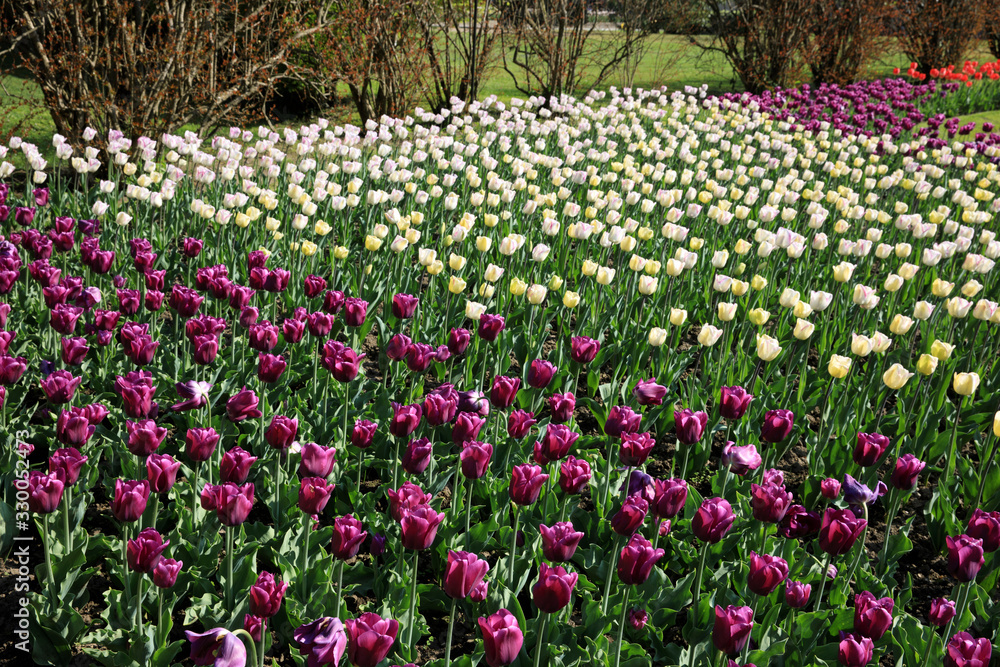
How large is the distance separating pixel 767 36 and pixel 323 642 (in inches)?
633

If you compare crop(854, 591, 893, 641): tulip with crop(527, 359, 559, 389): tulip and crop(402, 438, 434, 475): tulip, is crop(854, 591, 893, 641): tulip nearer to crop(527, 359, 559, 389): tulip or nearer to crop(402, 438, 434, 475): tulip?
crop(402, 438, 434, 475): tulip

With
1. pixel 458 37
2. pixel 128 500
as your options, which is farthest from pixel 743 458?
pixel 458 37

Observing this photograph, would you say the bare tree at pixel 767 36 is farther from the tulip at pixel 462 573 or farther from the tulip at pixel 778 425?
the tulip at pixel 462 573

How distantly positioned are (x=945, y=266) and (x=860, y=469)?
117 inches

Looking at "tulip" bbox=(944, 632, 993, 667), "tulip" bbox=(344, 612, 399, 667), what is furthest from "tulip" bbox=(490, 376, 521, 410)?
"tulip" bbox=(944, 632, 993, 667)

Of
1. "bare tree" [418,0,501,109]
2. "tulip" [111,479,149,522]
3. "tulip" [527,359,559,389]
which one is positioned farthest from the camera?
"bare tree" [418,0,501,109]

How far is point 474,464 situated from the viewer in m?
2.29

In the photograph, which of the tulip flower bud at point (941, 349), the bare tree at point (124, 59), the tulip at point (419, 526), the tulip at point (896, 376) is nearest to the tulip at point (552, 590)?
the tulip at point (419, 526)

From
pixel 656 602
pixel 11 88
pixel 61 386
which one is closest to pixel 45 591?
pixel 61 386

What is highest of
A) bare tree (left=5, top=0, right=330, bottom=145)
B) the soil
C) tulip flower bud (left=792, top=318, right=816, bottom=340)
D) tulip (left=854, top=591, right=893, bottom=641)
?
bare tree (left=5, top=0, right=330, bottom=145)

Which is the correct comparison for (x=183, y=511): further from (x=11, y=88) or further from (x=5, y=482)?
(x=11, y=88)

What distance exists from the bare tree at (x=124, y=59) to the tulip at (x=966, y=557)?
6632mm

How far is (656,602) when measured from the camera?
2.49 metres

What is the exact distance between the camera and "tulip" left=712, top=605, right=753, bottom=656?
69.3 inches
